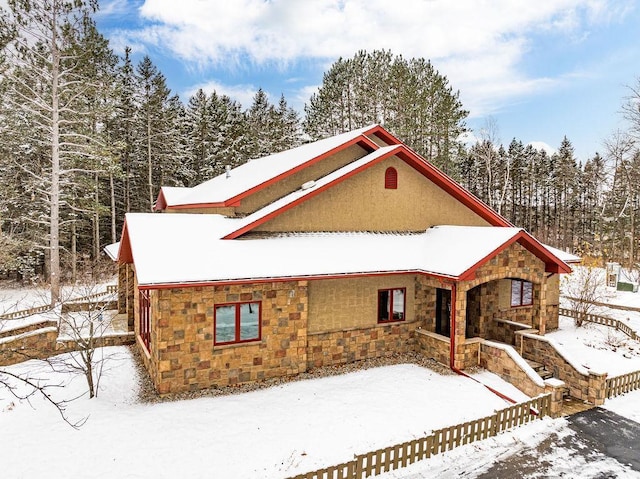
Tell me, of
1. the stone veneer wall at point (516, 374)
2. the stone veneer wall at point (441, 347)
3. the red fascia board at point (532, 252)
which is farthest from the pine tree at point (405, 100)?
the stone veneer wall at point (516, 374)

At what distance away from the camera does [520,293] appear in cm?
1803

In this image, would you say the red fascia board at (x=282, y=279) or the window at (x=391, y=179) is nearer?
the red fascia board at (x=282, y=279)

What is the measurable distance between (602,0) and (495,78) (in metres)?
19.5

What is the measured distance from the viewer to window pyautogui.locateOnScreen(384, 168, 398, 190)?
51.5 ft

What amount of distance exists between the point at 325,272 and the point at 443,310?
20.5 ft

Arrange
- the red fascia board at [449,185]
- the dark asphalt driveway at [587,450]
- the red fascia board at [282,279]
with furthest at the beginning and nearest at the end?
the red fascia board at [449,185], the red fascia board at [282,279], the dark asphalt driveway at [587,450]

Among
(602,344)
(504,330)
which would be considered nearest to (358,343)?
(504,330)

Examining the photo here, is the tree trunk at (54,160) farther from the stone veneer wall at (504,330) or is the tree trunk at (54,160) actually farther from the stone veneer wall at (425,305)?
the stone veneer wall at (504,330)

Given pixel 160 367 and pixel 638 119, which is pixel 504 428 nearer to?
pixel 160 367

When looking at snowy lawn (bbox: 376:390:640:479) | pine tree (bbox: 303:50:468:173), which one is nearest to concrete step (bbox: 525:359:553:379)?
snowy lawn (bbox: 376:390:640:479)

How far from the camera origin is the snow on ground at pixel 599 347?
13.9m

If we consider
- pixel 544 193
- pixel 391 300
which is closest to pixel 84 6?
pixel 391 300

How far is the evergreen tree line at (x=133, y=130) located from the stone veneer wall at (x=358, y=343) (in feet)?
50.1

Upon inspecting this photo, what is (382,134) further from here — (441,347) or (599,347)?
(599,347)
